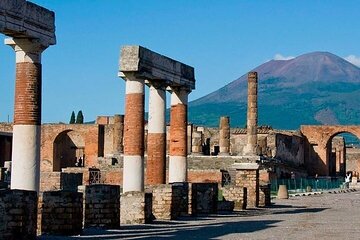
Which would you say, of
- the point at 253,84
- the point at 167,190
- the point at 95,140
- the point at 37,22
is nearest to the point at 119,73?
the point at 167,190

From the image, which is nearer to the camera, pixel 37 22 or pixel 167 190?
pixel 37 22

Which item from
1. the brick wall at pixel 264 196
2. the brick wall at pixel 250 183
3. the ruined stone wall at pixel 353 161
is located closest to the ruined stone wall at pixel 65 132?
the brick wall at pixel 264 196

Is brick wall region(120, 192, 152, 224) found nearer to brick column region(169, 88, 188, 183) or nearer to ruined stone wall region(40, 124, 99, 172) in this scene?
brick column region(169, 88, 188, 183)

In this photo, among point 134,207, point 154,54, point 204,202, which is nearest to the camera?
point 134,207

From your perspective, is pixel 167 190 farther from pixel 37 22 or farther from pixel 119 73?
pixel 37 22

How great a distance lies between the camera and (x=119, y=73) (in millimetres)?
19828

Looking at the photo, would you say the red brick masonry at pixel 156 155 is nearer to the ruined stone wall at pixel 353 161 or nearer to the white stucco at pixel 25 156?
the white stucco at pixel 25 156

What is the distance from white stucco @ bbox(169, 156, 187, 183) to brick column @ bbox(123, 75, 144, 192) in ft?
10.1

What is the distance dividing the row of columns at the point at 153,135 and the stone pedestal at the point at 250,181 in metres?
3.50

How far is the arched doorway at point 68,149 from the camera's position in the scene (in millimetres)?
55281

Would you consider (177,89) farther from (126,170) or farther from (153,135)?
(126,170)

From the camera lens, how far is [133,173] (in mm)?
19688

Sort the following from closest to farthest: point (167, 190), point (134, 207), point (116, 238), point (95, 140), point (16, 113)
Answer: point (116, 238) → point (16, 113) → point (134, 207) → point (167, 190) → point (95, 140)

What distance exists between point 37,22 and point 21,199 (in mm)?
4726
